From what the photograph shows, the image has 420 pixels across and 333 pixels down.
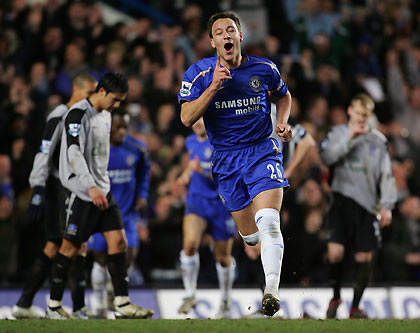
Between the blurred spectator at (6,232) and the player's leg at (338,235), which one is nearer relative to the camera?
the player's leg at (338,235)

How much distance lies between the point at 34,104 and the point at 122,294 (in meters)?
5.32

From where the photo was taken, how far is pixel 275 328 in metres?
5.82

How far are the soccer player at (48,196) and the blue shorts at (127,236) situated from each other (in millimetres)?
1216

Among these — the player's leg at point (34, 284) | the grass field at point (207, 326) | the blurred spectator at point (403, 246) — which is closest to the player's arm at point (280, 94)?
the grass field at point (207, 326)

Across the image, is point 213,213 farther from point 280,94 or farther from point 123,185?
point 280,94

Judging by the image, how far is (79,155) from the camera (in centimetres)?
748

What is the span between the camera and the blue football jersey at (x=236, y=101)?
6562 millimetres

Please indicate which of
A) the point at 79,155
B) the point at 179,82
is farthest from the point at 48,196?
the point at 179,82

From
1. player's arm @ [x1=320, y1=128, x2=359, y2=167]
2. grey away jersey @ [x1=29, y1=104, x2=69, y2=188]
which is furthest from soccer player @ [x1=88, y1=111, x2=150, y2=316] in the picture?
player's arm @ [x1=320, y1=128, x2=359, y2=167]

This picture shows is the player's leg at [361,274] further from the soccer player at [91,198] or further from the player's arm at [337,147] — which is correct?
the soccer player at [91,198]

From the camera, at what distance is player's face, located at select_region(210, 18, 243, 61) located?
6.48 metres

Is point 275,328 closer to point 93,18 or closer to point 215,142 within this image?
point 215,142

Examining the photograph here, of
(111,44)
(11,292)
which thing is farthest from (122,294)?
(111,44)

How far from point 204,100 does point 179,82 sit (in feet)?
24.5
